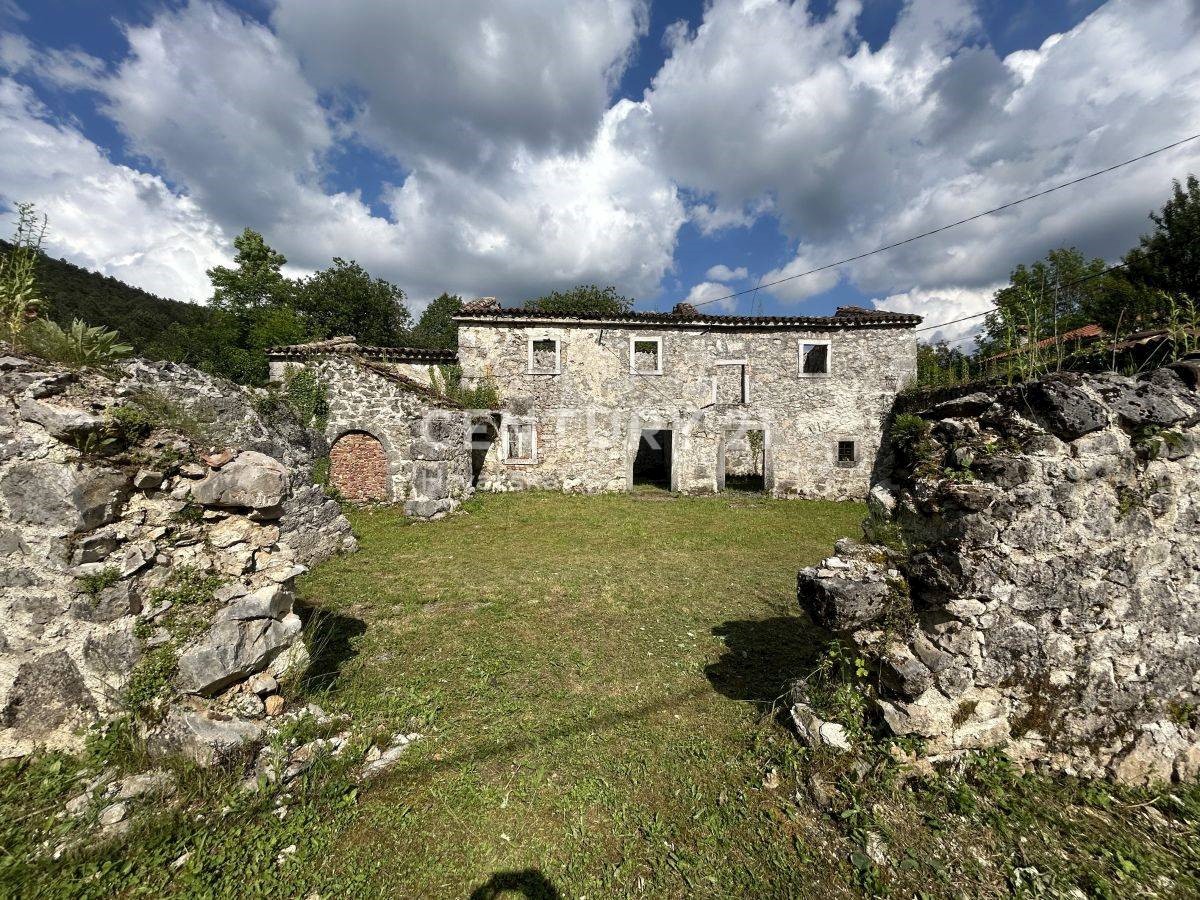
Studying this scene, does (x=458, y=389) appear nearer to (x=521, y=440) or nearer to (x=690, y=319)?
(x=521, y=440)

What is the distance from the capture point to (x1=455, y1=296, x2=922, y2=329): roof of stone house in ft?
47.6

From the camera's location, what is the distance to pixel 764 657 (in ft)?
15.5

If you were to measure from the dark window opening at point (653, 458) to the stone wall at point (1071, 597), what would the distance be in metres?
14.6

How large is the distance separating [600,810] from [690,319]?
14260 millimetres

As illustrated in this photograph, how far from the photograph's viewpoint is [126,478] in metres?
3.05

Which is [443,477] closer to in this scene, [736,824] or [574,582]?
[574,582]

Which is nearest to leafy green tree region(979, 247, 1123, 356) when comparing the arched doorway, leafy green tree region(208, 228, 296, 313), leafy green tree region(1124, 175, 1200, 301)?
leafy green tree region(1124, 175, 1200, 301)

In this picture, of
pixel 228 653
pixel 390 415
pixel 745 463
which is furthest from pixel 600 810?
pixel 745 463

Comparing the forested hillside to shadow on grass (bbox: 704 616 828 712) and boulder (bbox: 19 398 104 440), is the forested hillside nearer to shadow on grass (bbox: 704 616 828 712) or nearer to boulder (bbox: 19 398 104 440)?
boulder (bbox: 19 398 104 440)

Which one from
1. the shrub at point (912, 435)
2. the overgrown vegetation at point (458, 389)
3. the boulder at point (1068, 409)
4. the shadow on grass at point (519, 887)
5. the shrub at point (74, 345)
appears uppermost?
the overgrown vegetation at point (458, 389)

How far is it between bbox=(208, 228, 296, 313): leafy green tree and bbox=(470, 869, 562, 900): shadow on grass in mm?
32028

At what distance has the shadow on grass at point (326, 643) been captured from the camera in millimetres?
4031

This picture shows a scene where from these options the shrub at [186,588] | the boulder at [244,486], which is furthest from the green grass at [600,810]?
→ the boulder at [244,486]

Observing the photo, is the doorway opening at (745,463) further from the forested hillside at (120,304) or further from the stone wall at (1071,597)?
the forested hillside at (120,304)
